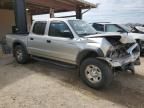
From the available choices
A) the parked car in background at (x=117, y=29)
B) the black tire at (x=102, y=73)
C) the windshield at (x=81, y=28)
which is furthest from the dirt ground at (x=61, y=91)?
the parked car in background at (x=117, y=29)

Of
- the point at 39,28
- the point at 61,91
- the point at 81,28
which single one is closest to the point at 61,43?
the point at 81,28

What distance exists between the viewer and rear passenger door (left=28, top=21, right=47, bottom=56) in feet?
25.3

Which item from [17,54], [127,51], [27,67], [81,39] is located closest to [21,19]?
[17,54]

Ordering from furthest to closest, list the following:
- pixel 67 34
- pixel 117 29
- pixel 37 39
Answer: pixel 117 29 → pixel 37 39 → pixel 67 34

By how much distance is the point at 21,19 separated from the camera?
982cm

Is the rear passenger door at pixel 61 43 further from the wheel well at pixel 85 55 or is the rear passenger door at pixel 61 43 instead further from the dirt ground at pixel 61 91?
the dirt ground at pixel 61 91

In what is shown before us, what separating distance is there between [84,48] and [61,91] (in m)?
1.41

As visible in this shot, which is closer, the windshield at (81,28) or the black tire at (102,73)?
the black tire at (102,73)

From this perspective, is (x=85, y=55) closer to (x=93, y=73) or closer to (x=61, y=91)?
(x=93, y=73)

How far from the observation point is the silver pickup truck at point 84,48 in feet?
18.7

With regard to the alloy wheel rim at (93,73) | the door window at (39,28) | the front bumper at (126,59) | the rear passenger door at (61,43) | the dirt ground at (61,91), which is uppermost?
the door window at (39,28)

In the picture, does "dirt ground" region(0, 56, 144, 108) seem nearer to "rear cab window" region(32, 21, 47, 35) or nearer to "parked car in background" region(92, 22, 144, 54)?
"rear cab window" region(32, 21, 47, 35)

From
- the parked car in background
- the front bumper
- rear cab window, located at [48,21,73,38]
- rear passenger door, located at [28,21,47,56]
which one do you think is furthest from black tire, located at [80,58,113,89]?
the parked car in background

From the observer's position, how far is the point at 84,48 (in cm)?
612
